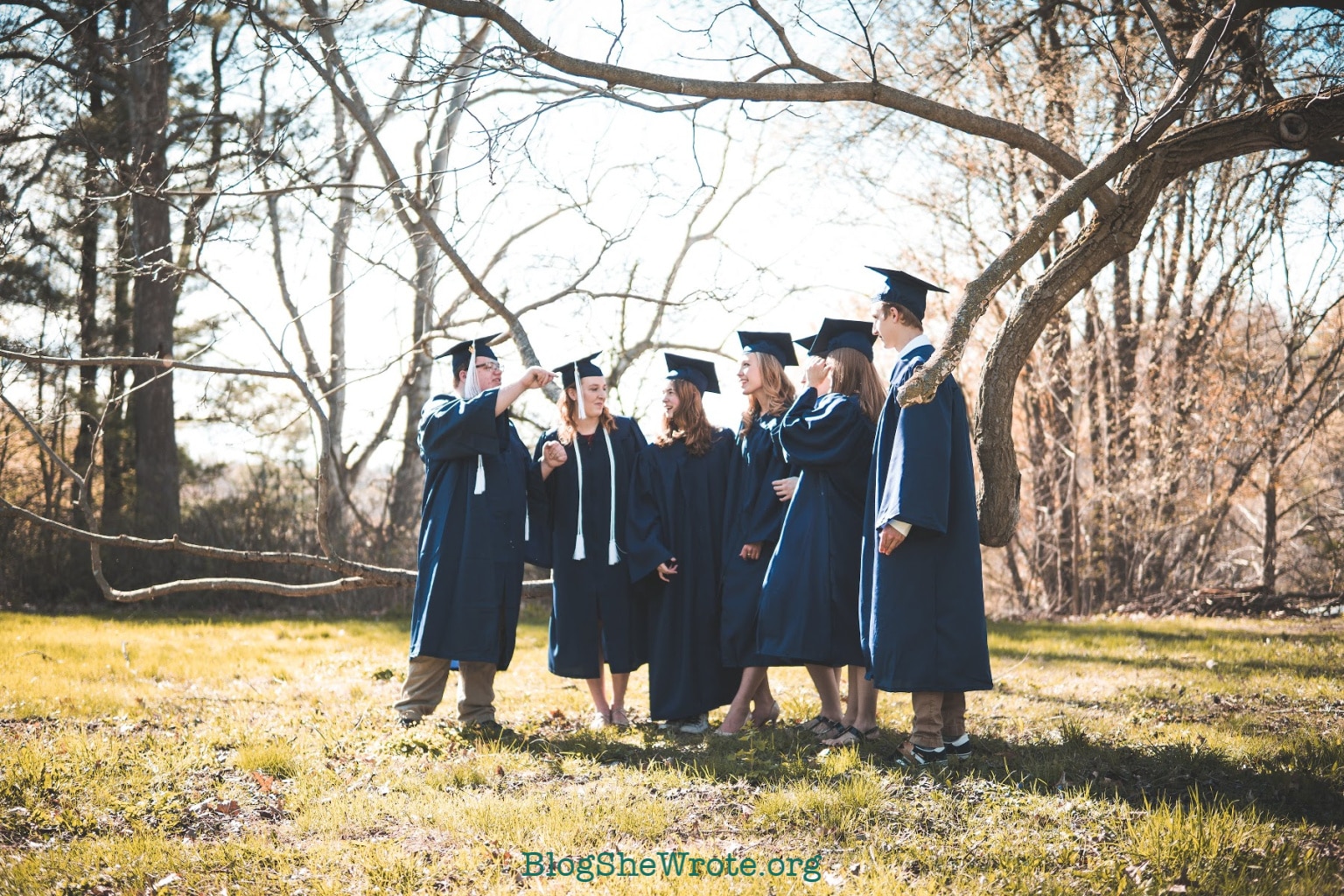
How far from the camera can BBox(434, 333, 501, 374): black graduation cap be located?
6.59 metres

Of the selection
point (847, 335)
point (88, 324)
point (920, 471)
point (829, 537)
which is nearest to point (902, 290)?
point (847, 335)

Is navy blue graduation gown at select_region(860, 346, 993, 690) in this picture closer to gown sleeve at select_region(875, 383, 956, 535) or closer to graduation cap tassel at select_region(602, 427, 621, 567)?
gown sleeve at select_region(875, 383, 956, 535)

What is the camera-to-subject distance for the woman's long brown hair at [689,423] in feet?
21.2

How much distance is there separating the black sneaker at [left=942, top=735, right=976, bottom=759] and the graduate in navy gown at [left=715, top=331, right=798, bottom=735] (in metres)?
1.09

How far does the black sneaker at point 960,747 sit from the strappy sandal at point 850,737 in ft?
1.61

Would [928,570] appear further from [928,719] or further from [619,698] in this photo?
[619,698]

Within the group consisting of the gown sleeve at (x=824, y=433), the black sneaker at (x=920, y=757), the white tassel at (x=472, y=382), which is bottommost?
the black sneaker at (x=920, y=757)

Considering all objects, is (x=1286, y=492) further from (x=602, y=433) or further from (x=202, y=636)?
(x=202, y=636)

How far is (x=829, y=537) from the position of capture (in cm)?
557

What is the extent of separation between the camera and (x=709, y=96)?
5121 millimetres

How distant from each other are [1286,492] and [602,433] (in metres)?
10.4

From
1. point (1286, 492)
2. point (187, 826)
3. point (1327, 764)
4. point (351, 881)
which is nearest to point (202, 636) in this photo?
point (187, 826)

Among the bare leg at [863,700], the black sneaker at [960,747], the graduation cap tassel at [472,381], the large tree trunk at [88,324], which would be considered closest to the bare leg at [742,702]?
the bare leg at [863,700]

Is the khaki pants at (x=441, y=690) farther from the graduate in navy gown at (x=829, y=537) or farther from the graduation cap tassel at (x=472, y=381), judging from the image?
the graduate in navy gown at (x=829, y=537)
